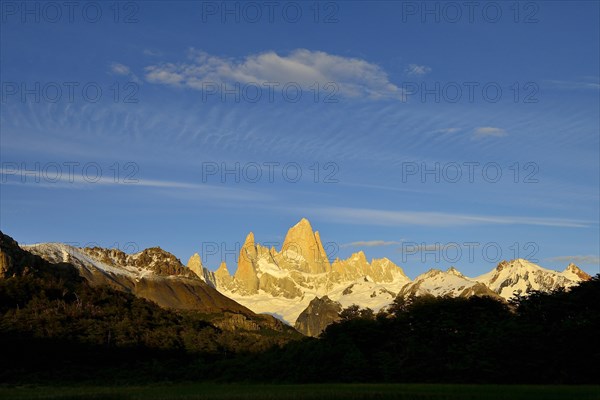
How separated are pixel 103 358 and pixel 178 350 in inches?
1011

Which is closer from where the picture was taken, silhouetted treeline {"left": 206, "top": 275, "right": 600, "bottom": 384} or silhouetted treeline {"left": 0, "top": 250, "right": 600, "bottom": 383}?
silhouetted treeline {"left": 206, "top": 275, "right": 600, "bottom": 384}

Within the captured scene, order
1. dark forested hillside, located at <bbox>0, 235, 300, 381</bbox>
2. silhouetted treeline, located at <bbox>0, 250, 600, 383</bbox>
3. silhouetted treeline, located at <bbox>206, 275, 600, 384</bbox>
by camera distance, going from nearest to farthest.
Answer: silhouetted treeline, located at <bbox>206, 275, 600, 384</bbox> < silhouetted treeline, located at <bbox>0, 250, 600, 383</bbox> < dark forested hillside, located at <bbox>0, 235, 300, 381</bbox>

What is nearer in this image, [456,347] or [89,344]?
[456,347]

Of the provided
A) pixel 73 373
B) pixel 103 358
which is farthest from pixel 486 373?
pixel 103 358

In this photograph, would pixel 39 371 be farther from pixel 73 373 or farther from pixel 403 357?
pixel 403 357

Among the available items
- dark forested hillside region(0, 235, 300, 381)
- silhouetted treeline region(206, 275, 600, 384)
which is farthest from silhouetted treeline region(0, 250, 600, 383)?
dark forested hillside region(0, 235, 300, 381)

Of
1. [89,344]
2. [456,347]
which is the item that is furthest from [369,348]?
[89,344]

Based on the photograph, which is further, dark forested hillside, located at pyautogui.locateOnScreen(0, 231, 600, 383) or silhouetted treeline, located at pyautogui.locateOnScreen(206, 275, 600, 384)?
dark forested hillside, located at pyautogui.locateOnScreen(0, 231, 600, 383)

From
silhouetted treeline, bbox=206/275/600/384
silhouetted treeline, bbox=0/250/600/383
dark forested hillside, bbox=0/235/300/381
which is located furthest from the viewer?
dark forested hillside, bbox=0/235/300/381

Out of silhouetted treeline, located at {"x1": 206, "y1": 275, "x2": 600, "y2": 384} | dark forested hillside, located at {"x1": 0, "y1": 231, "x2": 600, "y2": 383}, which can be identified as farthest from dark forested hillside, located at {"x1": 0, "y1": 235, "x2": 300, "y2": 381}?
silhouetted treeline, located at {"x1": 206, "y1": 275, "x2": 600, "y2": 384}

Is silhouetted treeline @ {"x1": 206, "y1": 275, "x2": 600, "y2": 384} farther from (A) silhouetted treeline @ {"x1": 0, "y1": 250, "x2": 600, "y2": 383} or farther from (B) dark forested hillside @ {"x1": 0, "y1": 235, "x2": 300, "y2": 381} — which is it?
(B) dark forested hillside @ {"x1": 0, "y1": 235, "x2": 300, "y2": 381}

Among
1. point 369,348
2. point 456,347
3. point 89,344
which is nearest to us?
point 456,347

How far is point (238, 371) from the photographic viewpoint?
11944 cm

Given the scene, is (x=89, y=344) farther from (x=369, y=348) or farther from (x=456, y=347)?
(x=456, y=347)
